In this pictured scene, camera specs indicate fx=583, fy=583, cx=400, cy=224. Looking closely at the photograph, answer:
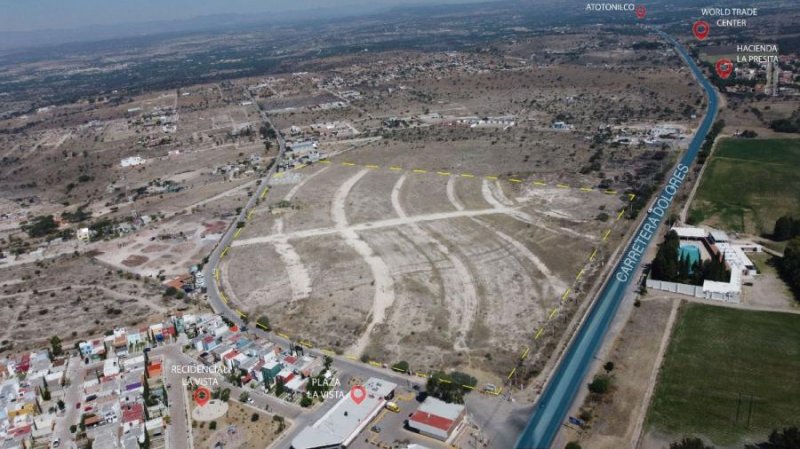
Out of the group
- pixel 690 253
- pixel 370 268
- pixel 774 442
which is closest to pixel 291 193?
pixel 370 268

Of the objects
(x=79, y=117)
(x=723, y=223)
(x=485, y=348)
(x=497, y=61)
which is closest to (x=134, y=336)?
(x=485, y=348)

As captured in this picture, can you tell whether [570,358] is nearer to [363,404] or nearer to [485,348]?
[485,348]

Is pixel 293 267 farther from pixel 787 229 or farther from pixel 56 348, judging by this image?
pixel 787 229

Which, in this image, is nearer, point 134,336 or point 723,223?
point 134,336

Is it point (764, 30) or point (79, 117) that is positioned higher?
point (764, 30)

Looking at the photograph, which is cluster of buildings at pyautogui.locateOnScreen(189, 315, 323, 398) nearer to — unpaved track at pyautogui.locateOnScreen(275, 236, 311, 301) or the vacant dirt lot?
the vacant dirt lot

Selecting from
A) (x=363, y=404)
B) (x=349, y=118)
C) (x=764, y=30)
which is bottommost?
(x=363, y=404)

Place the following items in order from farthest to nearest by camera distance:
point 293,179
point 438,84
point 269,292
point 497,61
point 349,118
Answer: point 497,61 → point 438,84 → point 349,118 → point 293,179 → point 269,292

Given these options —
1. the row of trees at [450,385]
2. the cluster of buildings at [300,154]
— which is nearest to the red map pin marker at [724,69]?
the cluster of buildings at [300,154]
